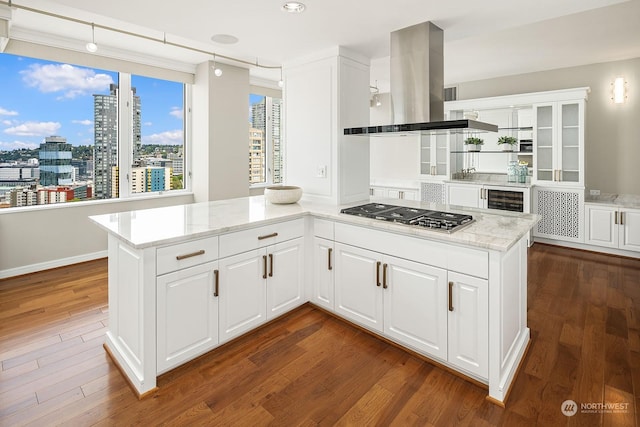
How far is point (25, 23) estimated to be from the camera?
3451 millimetres

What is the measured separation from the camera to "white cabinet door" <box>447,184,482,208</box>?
215 inches

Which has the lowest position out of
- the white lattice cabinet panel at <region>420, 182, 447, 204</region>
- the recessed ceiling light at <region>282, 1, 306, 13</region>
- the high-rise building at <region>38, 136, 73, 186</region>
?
the white lattice cabinet panel at <region>420, 182, 447, 204</region>

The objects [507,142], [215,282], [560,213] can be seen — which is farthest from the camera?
[507,142]

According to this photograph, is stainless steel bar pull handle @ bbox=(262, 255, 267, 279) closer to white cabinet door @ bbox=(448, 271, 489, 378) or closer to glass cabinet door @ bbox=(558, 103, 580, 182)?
white cabinet door @ bbox=(448, 271, 489, 378)

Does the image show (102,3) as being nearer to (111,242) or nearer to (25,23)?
(111,242)

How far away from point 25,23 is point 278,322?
3.90 m

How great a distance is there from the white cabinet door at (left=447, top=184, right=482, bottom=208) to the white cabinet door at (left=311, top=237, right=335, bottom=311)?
11.6ft

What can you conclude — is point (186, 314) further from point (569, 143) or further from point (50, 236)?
point (569, 143)

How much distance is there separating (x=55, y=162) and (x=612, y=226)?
717 centimetres

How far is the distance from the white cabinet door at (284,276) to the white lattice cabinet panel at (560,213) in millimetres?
3861

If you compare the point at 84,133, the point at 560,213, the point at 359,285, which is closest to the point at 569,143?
the point at 560,213

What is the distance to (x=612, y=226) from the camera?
4551 millimetres

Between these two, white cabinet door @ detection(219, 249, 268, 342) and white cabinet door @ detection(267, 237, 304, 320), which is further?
white cabinet door @ detection(267, 237, 304, 320)

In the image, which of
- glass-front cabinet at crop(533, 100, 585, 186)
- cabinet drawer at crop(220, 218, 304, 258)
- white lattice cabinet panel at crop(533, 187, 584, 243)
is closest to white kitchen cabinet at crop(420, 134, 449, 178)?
glass-front cabinet at crop(533, 100, 585, 186)
